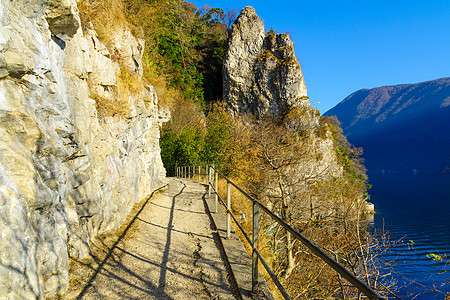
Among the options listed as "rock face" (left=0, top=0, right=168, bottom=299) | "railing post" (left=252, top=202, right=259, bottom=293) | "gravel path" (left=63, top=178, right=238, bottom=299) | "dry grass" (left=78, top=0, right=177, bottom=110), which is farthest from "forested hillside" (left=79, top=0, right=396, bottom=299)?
"railing post" (left=252, top=202, right=259, bottom=293)

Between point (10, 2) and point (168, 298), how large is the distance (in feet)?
11.6

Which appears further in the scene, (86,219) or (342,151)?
(342,151)

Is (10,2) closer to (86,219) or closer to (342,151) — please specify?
(86,219)

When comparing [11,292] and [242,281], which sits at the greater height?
[11,292]

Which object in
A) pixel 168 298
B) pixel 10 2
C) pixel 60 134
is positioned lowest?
pixel 168 298

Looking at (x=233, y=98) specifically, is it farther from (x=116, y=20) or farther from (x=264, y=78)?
(x=116, y=20)

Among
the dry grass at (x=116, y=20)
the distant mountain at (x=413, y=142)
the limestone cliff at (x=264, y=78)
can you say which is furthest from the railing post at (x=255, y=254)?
the distant mountain at (x=413, y=142)

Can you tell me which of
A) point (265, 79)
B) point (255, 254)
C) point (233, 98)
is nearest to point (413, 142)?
point (265, 79)

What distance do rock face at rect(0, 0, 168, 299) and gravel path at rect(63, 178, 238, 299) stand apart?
11.8 inches

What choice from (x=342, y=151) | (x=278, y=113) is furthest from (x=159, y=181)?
(x=342, y=151)

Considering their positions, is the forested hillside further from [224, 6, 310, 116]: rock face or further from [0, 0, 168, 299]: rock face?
[0, 0, 168, 299]: rock face

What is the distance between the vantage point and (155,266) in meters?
3.96

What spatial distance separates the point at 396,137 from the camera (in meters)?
176

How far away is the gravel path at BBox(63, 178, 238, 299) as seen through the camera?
3.19 meters
